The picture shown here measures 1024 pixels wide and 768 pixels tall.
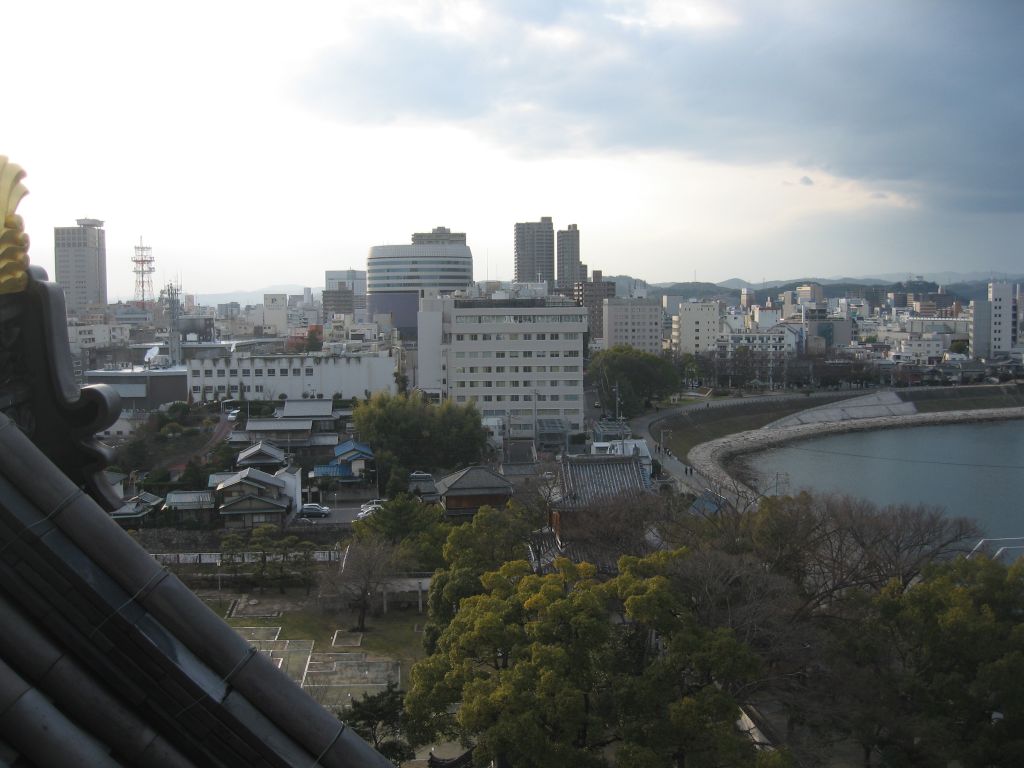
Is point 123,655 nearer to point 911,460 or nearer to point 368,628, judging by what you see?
point 368,628

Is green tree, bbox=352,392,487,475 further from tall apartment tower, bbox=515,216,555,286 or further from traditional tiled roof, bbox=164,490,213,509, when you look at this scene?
tall apartment tower, bbox=515,216,555,286

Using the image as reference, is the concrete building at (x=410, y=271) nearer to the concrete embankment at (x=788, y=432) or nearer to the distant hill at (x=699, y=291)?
the concrete embankment at (x=788, y=432)

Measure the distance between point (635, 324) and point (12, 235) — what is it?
41.2 metres

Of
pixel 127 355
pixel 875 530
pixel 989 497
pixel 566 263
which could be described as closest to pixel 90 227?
pixel 127 355

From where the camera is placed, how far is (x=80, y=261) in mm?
54188

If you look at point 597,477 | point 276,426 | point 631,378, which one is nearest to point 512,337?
point 276,426

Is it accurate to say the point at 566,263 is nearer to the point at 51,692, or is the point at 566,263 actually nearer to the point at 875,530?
the point at 875,530

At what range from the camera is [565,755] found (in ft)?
17.5

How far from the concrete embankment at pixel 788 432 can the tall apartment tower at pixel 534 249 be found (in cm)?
4264

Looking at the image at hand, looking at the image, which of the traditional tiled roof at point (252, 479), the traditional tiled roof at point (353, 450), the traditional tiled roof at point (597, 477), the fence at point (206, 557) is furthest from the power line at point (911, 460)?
the fence at point (206, 557)

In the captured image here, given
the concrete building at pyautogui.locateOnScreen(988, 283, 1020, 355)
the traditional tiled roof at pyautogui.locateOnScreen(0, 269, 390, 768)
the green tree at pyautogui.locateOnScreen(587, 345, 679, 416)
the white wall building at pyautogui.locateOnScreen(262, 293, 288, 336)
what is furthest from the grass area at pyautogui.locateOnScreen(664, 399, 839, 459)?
the white wall building at pyautogui.locateOnScreen(262, 293, 288, 336)

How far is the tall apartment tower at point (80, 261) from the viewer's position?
5303cm

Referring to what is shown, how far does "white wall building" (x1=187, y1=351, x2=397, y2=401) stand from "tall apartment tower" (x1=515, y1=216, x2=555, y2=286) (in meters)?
51.2

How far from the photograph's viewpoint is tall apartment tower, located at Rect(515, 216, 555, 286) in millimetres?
73188
